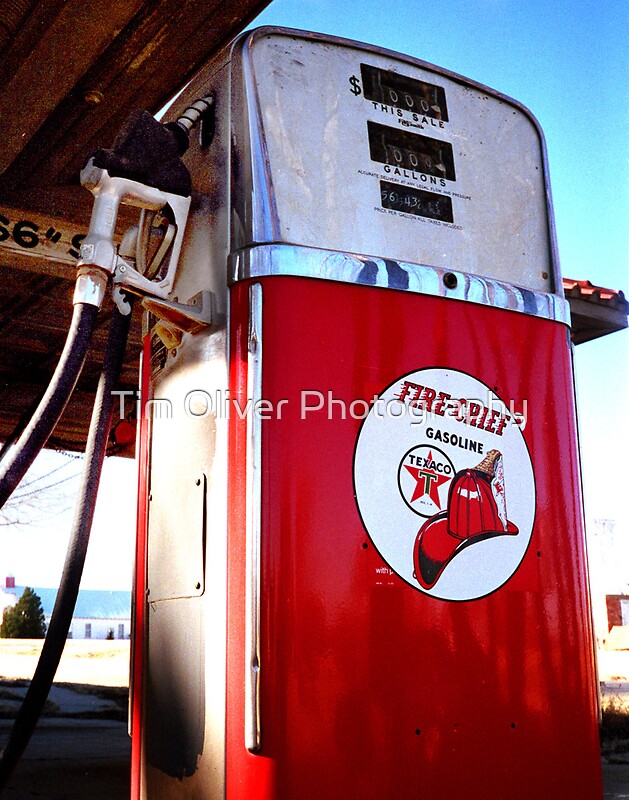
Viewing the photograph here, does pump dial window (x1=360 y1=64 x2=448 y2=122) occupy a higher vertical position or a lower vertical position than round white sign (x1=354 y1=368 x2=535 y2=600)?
higher

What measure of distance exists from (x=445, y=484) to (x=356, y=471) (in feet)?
0.66

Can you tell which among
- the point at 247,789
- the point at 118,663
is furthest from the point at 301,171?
the point at 118,663

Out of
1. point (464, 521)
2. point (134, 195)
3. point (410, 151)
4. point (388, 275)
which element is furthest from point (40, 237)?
point (464, 521)

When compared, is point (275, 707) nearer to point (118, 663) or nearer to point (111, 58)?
point (111, 58)

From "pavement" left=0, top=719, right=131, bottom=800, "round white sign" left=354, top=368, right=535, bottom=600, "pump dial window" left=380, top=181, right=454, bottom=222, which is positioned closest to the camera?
"round white sign" left=354, top=368, right=535, bottom=600

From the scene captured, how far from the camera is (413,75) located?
2.12 meters

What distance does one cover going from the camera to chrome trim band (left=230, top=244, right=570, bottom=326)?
5.85 ft

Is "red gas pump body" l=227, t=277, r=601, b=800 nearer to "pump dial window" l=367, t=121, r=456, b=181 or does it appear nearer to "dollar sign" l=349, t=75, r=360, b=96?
"pump dial window" l=367, t=121, r=456, b=181

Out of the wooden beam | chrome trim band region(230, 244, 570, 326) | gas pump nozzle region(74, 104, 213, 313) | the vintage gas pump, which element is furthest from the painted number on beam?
chrome trim band region(230, 244, 570, 326)

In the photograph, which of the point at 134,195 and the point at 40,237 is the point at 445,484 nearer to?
the point at 134,195

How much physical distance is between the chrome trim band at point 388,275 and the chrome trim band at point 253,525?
0.06m

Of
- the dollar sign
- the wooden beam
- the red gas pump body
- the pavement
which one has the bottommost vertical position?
the pavement

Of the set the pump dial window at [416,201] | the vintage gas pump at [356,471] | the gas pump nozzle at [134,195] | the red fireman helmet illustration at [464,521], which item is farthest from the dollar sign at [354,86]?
the red fireman helmet illustration at [464,521]

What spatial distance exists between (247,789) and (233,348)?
0.81m
